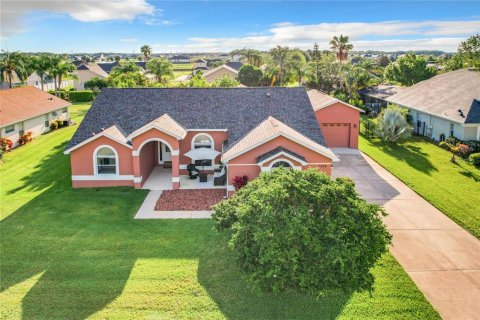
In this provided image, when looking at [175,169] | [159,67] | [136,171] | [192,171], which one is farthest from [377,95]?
[136,171]

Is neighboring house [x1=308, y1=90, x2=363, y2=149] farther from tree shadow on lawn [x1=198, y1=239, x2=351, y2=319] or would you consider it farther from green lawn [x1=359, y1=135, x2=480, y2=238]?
tree shadow on lawn [x1=198, y1=239, x2=351, y2=319]

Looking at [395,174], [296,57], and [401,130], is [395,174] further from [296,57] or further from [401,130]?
[296,57]

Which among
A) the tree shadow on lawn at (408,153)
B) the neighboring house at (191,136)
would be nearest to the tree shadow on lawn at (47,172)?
the neighboring house at (191,136)

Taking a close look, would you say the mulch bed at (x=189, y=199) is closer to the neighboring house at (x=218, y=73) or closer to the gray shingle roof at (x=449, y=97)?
the gray shingle roof at (x=449, y=97)

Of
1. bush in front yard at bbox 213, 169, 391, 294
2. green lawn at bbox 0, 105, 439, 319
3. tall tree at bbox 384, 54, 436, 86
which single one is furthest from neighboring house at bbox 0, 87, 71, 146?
tall tree at bbox 384, 54, 436, 86

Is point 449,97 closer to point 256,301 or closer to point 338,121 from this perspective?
point 338,121

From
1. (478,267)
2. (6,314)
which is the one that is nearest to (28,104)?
(6,314)

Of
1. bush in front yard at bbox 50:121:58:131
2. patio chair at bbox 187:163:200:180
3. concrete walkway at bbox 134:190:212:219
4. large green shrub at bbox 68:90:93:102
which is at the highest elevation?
large green shrub at bbox 68:90:93:102

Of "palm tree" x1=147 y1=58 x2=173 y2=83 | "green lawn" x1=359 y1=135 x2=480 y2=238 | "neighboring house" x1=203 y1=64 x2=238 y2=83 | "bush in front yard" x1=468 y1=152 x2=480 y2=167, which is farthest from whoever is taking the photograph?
"neighboring house" x1=203 y1=64 x2=238 y2=83
